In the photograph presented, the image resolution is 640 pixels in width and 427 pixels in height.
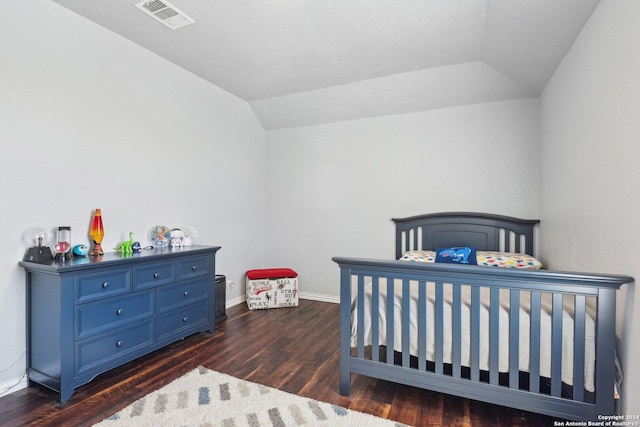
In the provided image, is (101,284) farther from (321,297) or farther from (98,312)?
(321,297)

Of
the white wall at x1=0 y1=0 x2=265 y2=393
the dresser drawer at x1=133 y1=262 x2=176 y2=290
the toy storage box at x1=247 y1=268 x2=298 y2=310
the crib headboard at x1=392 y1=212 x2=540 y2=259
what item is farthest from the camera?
the toy storage box at x1=247 y1=268 x2=298 y2=310

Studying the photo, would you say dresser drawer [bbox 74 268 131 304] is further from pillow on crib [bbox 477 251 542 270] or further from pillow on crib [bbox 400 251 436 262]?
pillow on crib [bbox 477 251 542 270]

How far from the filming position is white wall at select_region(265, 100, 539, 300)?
3.37 meters

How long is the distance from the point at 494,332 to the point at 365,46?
2.40m

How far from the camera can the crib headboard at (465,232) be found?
128 inches

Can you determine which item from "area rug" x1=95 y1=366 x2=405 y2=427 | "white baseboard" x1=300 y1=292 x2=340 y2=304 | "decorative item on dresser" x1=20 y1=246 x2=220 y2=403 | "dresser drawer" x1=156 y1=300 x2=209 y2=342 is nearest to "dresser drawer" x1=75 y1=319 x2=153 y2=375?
"decorative item on dresser" x1=20 y1=246 x2=220 y2=403

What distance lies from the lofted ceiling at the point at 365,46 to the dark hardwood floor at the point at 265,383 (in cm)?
250

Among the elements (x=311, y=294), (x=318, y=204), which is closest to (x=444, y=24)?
(x=318, y=204)

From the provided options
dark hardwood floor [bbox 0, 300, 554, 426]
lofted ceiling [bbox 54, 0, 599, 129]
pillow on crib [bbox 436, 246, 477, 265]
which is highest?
lofted ceiling [bbox 54, 0, 599, 129]

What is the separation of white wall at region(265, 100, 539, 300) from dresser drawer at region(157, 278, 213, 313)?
1645 mm

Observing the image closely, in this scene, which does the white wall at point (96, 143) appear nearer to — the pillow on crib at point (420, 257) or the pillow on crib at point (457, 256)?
the pillow on crib at point (420, 257)

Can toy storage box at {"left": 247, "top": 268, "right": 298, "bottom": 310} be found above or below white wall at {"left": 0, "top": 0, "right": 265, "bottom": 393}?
below

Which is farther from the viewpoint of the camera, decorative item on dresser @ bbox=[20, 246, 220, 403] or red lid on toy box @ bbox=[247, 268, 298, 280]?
red lid on toy box @ bbox=[247, 268, 298, 280]

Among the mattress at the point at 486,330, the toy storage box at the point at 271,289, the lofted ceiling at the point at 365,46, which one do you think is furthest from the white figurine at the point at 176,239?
the mattress at the point at 486,330
